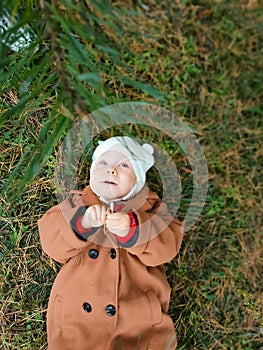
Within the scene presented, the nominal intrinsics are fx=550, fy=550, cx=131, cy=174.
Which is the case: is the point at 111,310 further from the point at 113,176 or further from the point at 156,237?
the point at 113,176

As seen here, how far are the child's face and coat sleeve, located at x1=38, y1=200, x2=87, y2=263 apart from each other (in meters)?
0.11

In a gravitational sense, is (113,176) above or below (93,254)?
above

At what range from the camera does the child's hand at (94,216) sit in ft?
4.71

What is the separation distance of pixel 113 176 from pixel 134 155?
0.26 ft

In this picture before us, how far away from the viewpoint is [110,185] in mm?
1422

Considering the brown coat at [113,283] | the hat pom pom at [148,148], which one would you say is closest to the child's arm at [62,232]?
the brown coat at [113,283]

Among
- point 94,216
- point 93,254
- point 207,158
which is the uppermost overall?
point 94,216

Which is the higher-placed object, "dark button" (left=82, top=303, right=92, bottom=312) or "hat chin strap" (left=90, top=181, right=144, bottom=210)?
"hat chin strap" (left=90, top=181, right=144, bottom=210)

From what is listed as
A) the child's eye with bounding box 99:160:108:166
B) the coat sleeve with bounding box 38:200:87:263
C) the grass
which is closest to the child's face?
the child's eye with bounding box 99:160:108:166

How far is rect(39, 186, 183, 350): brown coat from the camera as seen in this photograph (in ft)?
4.93

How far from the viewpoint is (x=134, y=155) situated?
144 centimetres

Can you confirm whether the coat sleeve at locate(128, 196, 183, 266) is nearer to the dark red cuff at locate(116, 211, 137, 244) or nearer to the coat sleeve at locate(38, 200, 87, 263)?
the dark red cuff at locate(116, 211, 137, 244)

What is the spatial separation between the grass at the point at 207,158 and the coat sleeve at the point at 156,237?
0.47 feet

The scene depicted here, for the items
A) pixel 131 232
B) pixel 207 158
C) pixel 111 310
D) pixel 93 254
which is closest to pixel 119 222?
pixel 131 232
